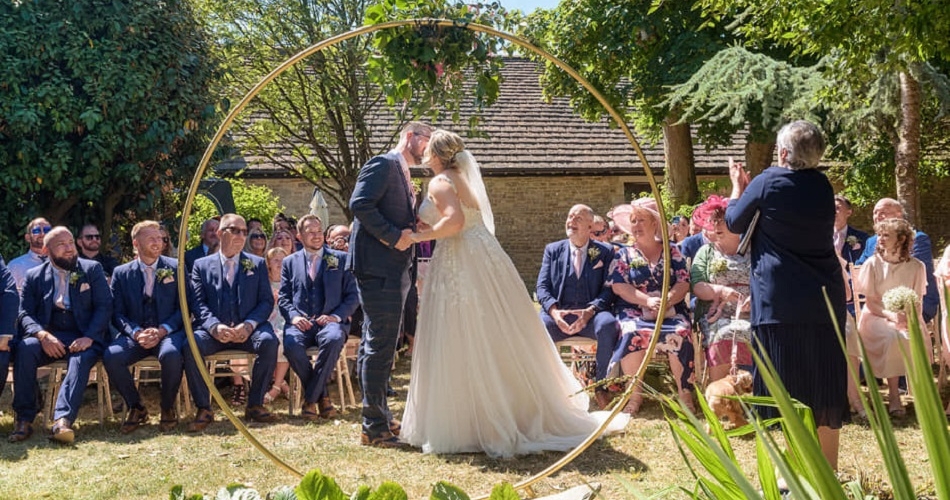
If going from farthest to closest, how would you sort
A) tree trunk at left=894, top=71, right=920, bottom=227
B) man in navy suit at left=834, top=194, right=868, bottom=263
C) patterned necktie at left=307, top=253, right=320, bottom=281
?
tree trunk at left=894, top=71, right=920, bottom=227 < man in navy suit at left=834, top=194, right=868, bottom=263 < patterned necktie at left=307, top=253, right=320, bottom=281

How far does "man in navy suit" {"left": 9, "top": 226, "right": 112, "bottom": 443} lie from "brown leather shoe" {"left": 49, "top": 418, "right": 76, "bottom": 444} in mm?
491

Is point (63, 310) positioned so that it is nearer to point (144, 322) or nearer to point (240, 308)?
point (144, 322)

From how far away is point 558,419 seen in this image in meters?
5.95

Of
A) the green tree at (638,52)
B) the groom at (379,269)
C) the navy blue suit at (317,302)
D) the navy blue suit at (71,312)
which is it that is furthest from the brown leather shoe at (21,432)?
the green tree at (638,52)

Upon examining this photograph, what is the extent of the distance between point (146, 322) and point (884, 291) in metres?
5.67

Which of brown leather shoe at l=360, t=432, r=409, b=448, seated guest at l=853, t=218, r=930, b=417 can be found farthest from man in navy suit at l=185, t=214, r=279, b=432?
seated guest at l=853, t=218, r=930, b=417

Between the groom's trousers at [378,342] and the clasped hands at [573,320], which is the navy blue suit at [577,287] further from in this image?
the groom's trousers at [378,342]

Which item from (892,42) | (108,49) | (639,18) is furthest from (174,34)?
(639,18)

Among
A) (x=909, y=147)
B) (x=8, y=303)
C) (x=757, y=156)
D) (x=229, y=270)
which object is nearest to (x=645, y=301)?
(x=229, y=270)

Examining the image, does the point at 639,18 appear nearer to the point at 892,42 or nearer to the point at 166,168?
the point at 892,42

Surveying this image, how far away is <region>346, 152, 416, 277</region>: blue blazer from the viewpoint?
5.94 metres

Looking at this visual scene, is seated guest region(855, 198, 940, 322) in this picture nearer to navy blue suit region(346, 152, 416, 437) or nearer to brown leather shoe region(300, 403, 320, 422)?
navy blue suit region(346, 152, 416, 437)

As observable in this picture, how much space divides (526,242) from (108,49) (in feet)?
35.5

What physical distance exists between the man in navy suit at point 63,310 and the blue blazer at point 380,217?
232 centimetres
